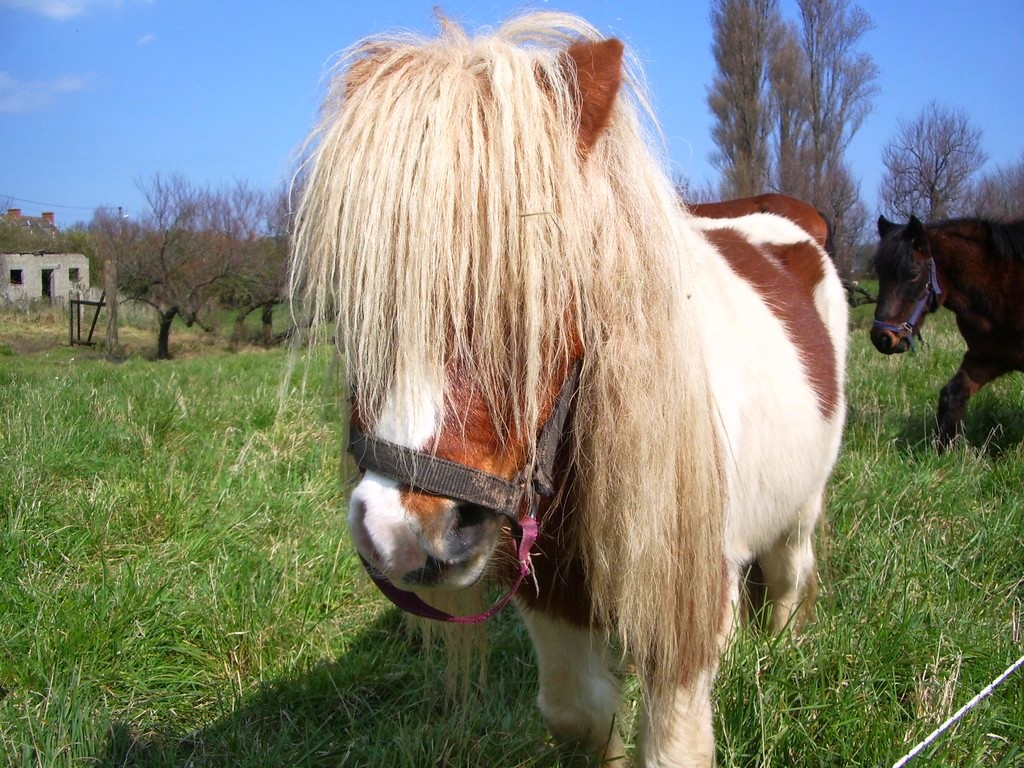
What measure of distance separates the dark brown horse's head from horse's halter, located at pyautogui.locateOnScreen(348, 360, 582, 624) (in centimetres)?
509

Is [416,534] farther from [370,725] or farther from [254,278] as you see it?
[254,278]

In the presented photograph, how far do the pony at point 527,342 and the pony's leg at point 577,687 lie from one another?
0.60 feet

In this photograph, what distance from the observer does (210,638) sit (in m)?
2.50

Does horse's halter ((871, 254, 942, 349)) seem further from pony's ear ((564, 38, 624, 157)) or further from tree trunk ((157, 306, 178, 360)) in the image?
tree trunk ((157, 306, 178, 360))

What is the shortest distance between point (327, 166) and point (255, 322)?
2630 centimetres

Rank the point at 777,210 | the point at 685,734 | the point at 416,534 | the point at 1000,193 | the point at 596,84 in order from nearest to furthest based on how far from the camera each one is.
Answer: the point at 416,534
the point at 596,84
the point at 685,734
the point at 777,210
the point at 1000,193

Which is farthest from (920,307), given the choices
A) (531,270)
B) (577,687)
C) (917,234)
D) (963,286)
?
(531,270)

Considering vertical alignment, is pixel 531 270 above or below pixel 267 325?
above

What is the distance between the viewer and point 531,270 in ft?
4.00

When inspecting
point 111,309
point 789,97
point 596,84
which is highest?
point 789,97

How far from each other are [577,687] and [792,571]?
3.73 feet

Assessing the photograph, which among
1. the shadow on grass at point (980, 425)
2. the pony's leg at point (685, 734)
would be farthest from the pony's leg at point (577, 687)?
the shadow on grass at point (980, 425)

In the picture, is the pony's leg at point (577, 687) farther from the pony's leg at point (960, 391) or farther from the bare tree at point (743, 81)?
the bare tree at point (743, 81)

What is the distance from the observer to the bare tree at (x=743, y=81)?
874 inches
